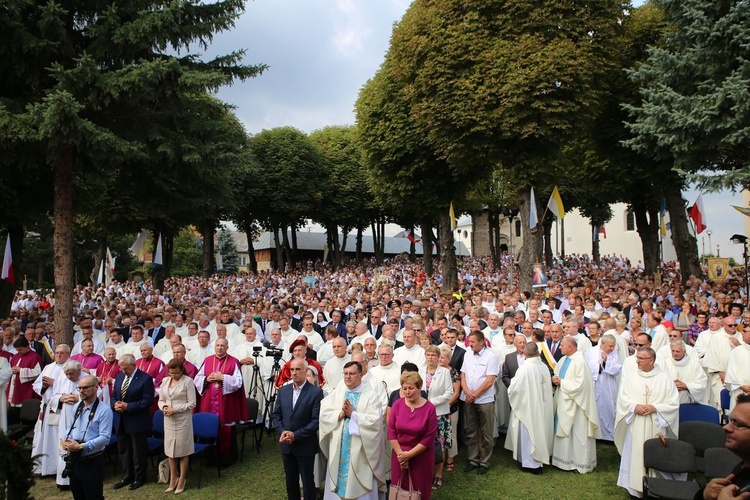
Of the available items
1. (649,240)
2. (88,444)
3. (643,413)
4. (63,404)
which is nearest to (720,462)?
(643,413)

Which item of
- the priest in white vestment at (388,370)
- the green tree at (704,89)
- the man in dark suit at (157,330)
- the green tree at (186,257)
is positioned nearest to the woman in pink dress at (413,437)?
the priest in white vestment at (388,370)

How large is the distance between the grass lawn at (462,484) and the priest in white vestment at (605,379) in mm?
789

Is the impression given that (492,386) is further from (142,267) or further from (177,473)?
(142,267)

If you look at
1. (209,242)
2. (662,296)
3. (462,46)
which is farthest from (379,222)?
(662,296)

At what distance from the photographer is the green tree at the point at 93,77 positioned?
10.2 metres

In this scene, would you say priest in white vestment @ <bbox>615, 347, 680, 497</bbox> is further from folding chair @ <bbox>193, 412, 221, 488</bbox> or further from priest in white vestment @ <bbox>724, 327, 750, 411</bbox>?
folding chair @ <bbox>193, 412, 221, 488</bbox>

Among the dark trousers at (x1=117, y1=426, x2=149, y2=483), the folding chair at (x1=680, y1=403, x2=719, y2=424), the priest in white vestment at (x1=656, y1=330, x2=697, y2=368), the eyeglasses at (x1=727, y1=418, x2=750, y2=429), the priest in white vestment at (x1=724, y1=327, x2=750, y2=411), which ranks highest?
the eyeglasses at (x1=727, y1=418, x2=750, y2=429)

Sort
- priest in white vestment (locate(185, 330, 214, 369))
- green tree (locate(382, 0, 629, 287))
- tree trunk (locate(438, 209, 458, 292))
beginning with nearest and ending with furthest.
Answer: priest in white vestment (locate(185, 330, 214, 369))
green tree (locate(382, 0, 629, 287))
tree trunk (locate(438, 209, 458, 292))

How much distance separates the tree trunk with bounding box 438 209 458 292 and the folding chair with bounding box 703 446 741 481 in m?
18.9

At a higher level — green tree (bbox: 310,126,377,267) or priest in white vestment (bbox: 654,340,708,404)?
green tree (bbox: 310,126,377,267)

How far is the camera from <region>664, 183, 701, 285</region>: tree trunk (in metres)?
20.1

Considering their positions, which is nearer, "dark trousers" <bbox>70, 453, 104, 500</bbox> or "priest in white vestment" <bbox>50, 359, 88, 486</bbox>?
"dark trousers" <bbox>70, 453, 104, 500</bbox>

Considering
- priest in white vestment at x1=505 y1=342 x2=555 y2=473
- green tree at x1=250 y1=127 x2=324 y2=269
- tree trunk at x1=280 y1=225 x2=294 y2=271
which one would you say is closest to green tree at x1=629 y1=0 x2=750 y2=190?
priest in white vestment at x1=505 y1=342 x2=555 y2=473

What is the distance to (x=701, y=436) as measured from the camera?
6344 mm
